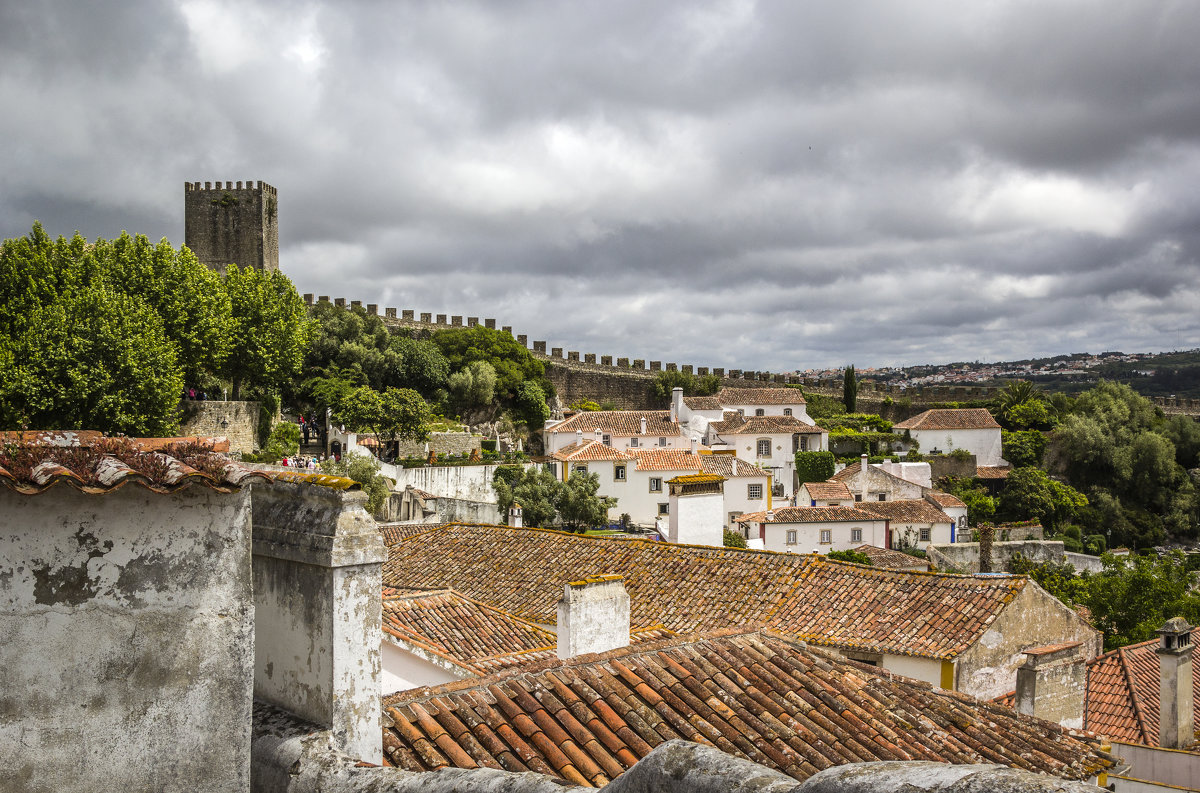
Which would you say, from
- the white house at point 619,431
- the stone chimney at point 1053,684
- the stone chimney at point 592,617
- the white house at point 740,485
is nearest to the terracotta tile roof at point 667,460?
the white house at point 740,485

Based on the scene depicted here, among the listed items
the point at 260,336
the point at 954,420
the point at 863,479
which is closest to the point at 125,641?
the point at 260,336

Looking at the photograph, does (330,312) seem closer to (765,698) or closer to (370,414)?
(370,414)

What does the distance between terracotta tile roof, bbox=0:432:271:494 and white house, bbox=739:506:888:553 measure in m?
33.3

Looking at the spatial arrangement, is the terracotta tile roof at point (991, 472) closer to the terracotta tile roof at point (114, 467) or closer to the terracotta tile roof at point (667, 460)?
the terracotta tile roof at point (667, 460)

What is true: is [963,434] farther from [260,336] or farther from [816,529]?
[260,336]

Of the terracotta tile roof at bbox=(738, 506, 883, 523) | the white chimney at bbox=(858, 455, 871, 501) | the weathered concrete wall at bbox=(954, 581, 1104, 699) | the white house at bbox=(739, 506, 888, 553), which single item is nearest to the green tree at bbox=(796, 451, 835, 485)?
the white chimney at bbox=(858, 455, 871, 501)

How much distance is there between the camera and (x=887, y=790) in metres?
1.72

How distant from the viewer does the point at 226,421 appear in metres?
34.5

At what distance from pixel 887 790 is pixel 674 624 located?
400 inches

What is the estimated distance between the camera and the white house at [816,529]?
3609 cm

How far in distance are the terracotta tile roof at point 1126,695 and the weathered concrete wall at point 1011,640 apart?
2263mm

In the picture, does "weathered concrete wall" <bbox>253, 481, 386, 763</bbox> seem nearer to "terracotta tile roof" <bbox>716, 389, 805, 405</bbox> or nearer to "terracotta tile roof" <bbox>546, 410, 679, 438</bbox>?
"terracotta tile roof" <bbox>546, 410, 679, 438</bbox>

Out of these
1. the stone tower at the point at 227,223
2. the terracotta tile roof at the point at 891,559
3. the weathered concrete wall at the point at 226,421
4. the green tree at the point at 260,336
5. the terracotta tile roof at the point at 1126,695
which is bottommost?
the terracotta tile roof at the point at 891,559

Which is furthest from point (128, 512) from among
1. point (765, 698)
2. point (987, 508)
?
point (987, 508)
